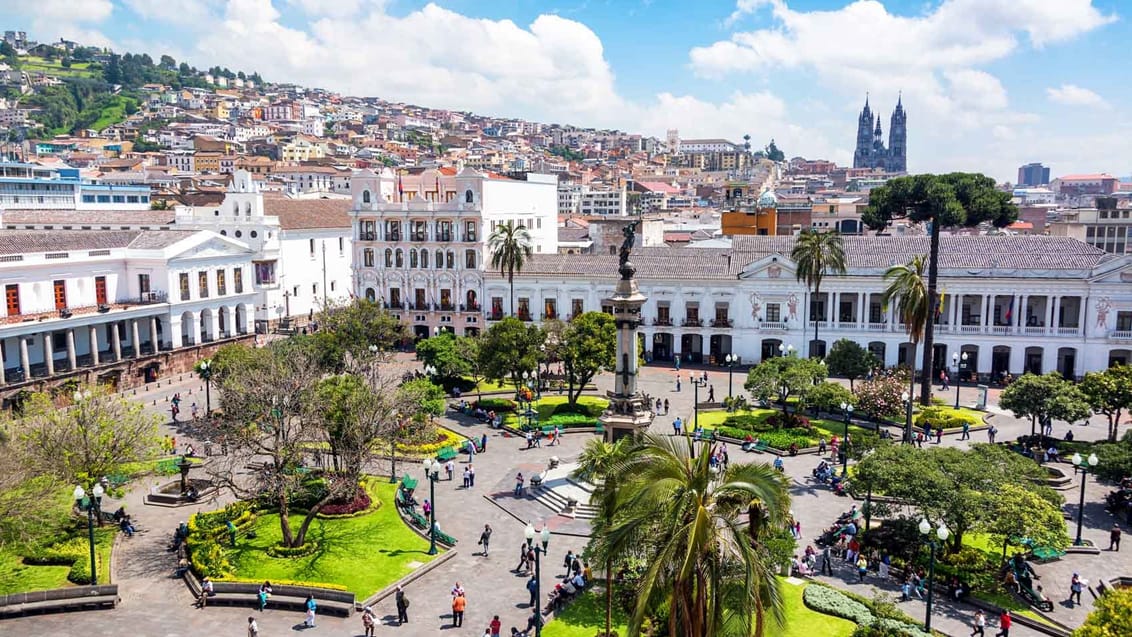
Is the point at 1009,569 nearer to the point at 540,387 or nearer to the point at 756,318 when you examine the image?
the point at 540,387

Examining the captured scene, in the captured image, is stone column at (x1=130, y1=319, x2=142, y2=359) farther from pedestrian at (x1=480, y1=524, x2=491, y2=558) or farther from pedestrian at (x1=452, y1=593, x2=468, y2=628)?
pedestrian at (x1=452, y1=593, x2=468, y2=628)

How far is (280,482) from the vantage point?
27.5m

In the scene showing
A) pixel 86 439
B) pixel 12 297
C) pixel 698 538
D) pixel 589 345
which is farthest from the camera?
pixel 12 297

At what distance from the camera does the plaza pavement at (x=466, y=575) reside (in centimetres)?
2352

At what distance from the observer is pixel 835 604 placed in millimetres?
24156

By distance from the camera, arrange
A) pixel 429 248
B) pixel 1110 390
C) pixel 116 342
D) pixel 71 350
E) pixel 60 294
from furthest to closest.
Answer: pixel 429 248
pixel 116 342
pixel 60 294
pixel 71 350
pixel 1110 390

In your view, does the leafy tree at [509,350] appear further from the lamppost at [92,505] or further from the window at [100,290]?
the window at [100,290]

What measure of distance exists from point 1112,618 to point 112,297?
5626 centimetres

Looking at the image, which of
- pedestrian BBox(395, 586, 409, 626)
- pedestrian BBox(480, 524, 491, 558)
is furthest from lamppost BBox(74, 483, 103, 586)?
pedestrian BBox(480, 524, 491, 558)

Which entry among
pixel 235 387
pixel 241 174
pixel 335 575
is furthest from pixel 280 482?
pixel 241 174

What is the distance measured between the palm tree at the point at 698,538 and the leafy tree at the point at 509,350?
29.0 metres

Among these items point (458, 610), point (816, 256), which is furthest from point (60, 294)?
point (816, 256)

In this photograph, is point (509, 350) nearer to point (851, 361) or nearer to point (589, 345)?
point (589, 345)

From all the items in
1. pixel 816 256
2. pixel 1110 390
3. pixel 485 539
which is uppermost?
pixel 816 256
